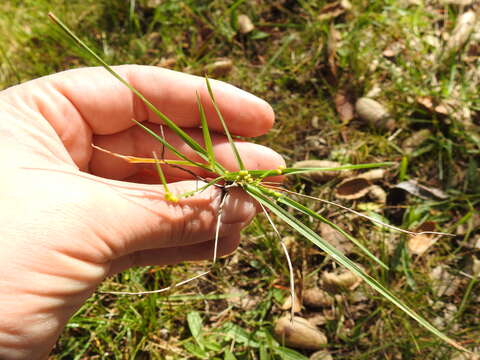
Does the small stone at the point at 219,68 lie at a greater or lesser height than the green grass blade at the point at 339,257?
greater

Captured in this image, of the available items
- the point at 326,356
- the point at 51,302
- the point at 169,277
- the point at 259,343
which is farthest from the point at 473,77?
the point at 51,302

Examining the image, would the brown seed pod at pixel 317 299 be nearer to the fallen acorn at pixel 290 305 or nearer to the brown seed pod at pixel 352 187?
the fallen acorn at pixel 290 305

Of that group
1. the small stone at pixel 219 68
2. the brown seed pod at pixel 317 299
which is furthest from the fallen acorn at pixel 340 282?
the small stone at pixel 219 68

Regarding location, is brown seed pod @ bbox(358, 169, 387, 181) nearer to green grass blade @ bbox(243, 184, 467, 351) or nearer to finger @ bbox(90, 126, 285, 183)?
finger @ bbox(90, 126, 285, 183)

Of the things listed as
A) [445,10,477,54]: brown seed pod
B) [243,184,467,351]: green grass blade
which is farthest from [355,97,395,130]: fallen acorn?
[243,184,467,351]: green grass blade

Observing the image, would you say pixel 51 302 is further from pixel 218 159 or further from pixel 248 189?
pixel 218 159
